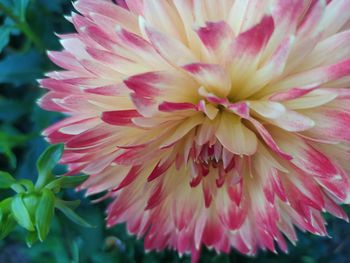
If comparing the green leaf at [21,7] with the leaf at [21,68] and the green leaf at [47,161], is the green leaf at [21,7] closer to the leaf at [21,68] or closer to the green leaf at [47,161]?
the leaf at [21,68]

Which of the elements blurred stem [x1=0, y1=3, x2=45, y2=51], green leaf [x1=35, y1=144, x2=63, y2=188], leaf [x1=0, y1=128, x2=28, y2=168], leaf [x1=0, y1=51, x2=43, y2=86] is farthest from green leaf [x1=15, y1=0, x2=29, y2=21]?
green leaf [x1=35, y1=144, x2=63, y2=188]

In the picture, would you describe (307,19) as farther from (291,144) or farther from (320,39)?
(291,144)

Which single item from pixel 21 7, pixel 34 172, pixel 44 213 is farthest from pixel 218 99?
pixel 34 172

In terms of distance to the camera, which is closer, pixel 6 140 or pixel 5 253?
pixel 6 140

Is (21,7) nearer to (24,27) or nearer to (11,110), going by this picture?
(24,27)

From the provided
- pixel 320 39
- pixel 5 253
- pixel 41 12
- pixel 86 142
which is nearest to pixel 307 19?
pixel 320 39

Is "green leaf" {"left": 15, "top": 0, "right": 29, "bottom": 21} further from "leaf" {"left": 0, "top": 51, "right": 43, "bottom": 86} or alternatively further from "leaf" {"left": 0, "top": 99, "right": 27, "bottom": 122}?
"leaf" {"left": 0, "top": 99, "right": 27, "bottom": 122}
